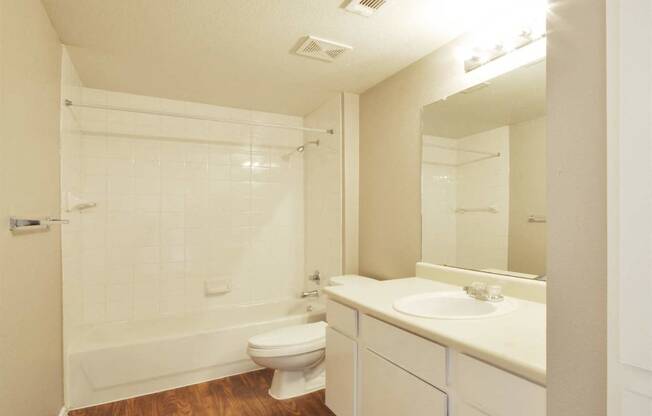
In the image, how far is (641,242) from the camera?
462 mm

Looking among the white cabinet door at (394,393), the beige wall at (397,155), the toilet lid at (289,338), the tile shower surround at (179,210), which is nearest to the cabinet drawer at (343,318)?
the white cabinet door at (394,393)

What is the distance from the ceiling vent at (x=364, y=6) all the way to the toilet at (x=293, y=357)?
5.34ft

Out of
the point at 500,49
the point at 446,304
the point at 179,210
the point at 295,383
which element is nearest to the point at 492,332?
the point at 446,304

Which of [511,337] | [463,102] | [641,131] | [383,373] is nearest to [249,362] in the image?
[383,373]

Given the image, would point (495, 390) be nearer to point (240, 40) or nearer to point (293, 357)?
point (293, 357)

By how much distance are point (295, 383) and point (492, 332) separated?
1.55 meters

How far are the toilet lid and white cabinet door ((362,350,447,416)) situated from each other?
0.68m

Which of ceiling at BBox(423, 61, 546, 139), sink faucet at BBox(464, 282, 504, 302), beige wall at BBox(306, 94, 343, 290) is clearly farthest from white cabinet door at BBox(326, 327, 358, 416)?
ceiling at BBox(423, 61, 546, 139)

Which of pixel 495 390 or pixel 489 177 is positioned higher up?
pixel 489 177

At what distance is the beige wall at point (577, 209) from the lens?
542 mm

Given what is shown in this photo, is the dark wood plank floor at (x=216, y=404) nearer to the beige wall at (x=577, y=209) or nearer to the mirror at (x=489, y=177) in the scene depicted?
the mirror at (x=489, y=177)

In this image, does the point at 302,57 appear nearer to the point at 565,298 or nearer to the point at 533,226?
the point at 533,226

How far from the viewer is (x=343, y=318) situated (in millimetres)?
1674

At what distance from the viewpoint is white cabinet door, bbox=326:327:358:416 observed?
1586mm
